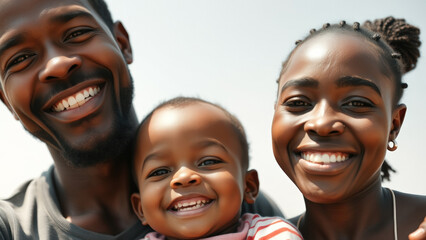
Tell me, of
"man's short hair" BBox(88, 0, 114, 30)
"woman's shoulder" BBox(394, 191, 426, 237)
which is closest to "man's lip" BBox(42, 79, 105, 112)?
"man's short hair" BBox(88, 0, 114, 30)

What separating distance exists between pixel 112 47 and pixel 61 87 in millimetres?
425

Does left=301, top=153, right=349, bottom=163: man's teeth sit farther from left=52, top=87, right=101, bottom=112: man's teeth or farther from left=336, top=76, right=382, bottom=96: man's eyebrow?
left=52, top=87, right=101, bottom=112: man's teeth

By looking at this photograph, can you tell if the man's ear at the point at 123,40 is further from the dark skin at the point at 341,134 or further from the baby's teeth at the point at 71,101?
the dark skin at the point at 341,134

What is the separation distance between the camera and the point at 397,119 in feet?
10.2

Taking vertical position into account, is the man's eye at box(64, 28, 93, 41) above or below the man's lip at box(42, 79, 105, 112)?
above

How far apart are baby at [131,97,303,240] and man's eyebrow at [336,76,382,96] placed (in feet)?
2.47

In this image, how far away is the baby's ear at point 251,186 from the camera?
3320 mm

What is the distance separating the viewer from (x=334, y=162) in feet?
9.39

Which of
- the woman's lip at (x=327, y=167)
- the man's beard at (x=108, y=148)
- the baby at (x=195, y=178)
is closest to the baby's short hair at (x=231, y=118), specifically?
the baby at (x=195, y=178)

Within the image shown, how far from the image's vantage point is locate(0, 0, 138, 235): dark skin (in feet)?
10.2

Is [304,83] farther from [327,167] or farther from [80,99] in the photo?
[80,99]

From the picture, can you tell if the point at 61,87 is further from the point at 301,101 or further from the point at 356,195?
the point at 356,195

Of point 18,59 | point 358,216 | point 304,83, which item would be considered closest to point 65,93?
point 18,59

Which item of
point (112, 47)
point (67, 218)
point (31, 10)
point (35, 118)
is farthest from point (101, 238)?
point (31, 10)
